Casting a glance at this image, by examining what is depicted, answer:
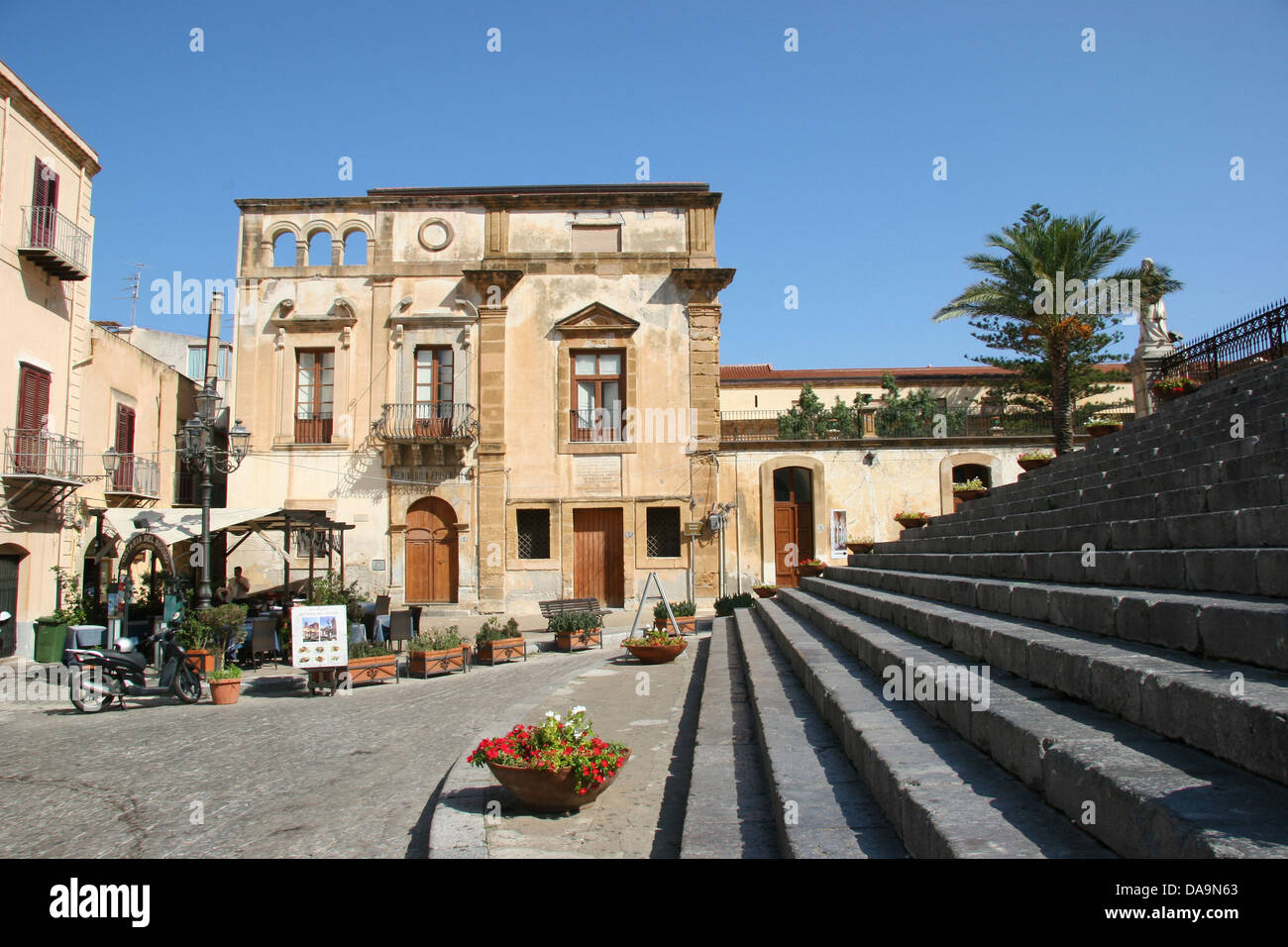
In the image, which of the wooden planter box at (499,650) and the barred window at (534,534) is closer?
the wooden planter box at (499,650)

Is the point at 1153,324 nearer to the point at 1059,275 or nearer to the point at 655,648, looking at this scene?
the point at 1059,275

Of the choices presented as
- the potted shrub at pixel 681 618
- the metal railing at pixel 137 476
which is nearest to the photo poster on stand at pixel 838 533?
the potted shrub at pixel 681 618

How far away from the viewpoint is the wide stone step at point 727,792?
176 inches

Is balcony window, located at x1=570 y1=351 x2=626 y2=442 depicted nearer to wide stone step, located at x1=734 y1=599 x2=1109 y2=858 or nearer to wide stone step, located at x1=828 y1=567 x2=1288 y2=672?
wide stone step, located at x1=828 y1=567 x2=1288 y2=672

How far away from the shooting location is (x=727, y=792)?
5355 mm

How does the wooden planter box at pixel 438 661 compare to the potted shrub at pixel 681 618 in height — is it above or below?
below

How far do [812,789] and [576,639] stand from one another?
40.5ft

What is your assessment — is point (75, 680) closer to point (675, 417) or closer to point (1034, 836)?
point (1034, 836)

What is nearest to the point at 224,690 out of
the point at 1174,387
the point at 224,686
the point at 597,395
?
the point at 224,686

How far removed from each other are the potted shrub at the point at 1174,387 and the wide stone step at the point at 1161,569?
6.08 m

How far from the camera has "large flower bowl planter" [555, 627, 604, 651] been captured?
16.4 metres

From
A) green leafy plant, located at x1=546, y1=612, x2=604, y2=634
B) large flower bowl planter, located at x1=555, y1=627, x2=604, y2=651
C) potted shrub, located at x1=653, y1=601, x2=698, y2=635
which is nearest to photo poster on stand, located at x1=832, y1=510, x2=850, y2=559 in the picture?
potted shrub, located at x1=653, y1=601, x2=698, y2=635

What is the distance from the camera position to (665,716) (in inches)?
362

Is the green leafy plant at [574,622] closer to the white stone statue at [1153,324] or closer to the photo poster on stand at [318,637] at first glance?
the photo poster on stand at [318,637]
